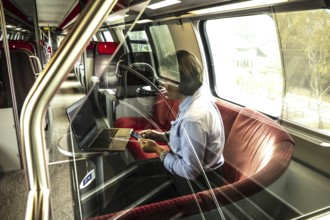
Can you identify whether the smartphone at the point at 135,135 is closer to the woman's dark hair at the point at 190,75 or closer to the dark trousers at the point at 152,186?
the dark trousers at the point at 152,186

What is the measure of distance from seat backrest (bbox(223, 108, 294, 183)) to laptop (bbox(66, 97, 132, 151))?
2.68 ft

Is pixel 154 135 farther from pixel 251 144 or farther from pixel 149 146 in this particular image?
pixel 251 144

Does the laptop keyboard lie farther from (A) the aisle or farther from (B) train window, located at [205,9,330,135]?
(B) train window, located at [205,9,330,135]

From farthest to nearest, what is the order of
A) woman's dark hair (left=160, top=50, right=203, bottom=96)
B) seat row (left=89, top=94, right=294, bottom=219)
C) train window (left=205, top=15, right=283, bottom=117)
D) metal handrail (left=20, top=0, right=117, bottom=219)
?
train window (left=205, top=15, right=283, bottom=117) < woman's dark hair (left=160, top=50, right=203, bottom=96) < seat row (left=89, top=94, right=294, bottom=219) < metal handrail (left=20, top=0, right=117, bottom=219)

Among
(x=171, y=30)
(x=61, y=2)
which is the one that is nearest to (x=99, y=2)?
(x=171, y=30)

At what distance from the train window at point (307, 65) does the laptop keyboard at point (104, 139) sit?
153cm

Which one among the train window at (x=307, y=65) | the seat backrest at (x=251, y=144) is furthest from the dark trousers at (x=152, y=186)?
the train window at (x=307, y=65)

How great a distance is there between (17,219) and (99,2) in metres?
2.27

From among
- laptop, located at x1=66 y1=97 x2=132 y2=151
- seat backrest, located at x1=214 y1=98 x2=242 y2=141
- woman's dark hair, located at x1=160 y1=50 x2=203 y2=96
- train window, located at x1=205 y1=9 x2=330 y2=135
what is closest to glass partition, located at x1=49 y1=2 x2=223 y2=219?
laptop, located at x1=66 y1=97 x2=132 y2=151

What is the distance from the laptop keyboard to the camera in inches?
71.4

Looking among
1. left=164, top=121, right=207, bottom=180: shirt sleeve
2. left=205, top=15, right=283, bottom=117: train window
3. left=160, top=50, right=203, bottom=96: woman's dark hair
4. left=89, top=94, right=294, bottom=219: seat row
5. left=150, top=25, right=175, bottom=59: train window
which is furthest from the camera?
left=150, top=25, right=175, bottom=59: train window

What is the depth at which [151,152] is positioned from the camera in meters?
1.98

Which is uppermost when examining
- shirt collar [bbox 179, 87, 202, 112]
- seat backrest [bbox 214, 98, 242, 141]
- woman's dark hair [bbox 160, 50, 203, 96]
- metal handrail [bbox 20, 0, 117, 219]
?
metal handrail [bbox 20, 0, 117, 219]

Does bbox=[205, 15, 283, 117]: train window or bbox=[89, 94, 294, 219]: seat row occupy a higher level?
bbox=[205, 15, 283, 117]: train window
